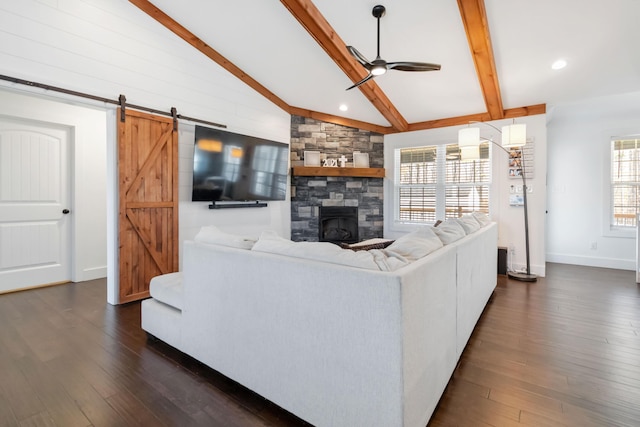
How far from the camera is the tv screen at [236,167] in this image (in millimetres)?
4027

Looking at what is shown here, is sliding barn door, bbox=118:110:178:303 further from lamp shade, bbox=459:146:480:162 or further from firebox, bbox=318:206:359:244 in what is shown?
lamp shade, bbox=459:146:480:162

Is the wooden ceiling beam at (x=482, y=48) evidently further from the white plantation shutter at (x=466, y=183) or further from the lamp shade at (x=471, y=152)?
the white plantation shutter at (x=466, y=183)

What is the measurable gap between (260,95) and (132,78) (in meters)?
1.99

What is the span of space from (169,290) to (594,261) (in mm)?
6466

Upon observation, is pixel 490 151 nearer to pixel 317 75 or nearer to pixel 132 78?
pixel 317 75

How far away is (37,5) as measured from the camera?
2791mm

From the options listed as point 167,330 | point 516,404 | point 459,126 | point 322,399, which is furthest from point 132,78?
point 459,126

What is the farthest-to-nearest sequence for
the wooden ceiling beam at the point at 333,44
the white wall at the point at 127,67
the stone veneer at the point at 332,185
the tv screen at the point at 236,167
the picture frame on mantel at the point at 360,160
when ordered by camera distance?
the picture frame on mantel at the point at 360,160
the stone veneer at the point at 332,185
the tv screen at the point at 236,167
the wooden ceiling beam at the point at 333,44
the white wall at the point at 127,67

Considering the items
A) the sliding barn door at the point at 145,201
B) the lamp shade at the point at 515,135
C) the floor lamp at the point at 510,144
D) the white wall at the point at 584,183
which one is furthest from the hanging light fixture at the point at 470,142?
the sliding barn door at the point at 145,201

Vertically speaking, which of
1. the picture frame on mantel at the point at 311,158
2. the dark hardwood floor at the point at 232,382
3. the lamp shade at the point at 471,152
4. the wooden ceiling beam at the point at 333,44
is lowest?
the dark hardwood floor at the point at 232,382

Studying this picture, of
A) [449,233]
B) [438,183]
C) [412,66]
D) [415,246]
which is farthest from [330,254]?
[438,183]

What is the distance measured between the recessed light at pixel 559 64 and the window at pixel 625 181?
7.77 feet

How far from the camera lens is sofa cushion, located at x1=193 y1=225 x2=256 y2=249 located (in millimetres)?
1916

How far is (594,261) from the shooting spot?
5.24 metres
